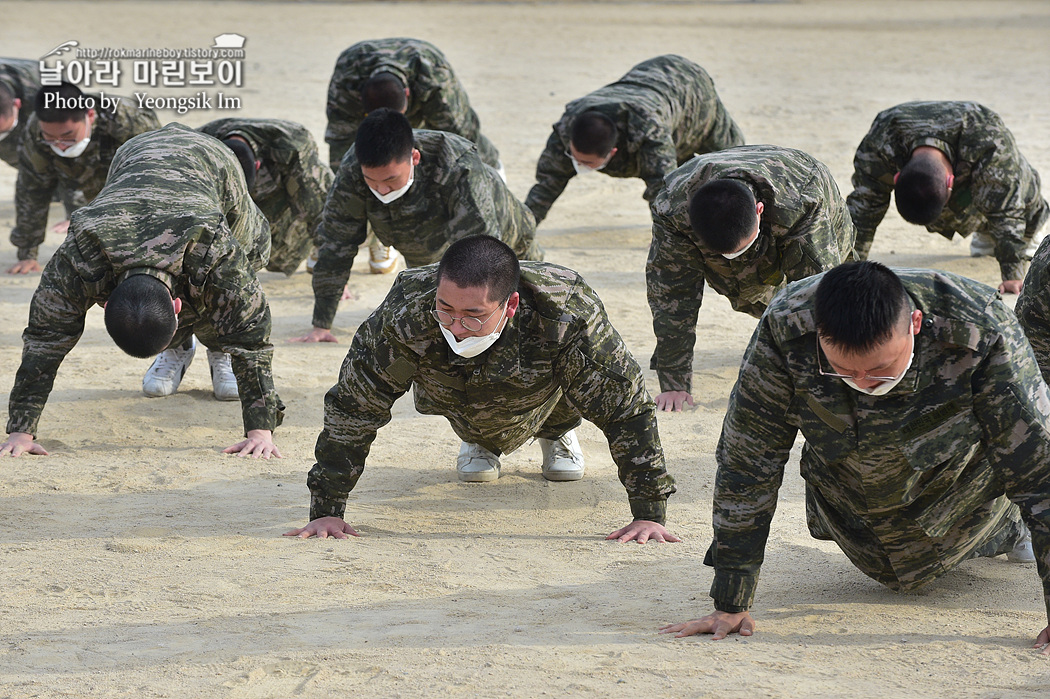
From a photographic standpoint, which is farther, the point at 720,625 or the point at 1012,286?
the point at 1012,286

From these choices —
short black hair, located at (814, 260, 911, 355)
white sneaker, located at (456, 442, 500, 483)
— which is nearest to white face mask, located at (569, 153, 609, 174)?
white sneaker, located at (456, 442, 500, 483)

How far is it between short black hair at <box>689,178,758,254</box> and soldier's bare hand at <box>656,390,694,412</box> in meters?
1.19

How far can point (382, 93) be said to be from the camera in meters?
8.38

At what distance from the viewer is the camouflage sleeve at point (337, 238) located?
676cm

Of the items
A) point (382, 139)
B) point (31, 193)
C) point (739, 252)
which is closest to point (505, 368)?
point (739, 252)

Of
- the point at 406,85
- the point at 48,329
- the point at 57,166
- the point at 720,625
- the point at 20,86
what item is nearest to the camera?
the point at 720,625

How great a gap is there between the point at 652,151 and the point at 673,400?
2230 mm

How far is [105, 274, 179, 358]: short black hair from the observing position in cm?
474

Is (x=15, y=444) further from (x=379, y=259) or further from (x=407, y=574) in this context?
(x=379, y=259)

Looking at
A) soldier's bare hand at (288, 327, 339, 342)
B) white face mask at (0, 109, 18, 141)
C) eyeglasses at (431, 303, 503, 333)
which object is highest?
eyeglasses at (431, 303, 503, 333)

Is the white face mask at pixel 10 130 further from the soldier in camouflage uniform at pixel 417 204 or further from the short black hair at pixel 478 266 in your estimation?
the short black hair at pixel 478 266

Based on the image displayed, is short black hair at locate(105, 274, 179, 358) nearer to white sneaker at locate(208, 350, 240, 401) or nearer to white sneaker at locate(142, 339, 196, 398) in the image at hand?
white sneaker at locate(208, 350, 240, 401)

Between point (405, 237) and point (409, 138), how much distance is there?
0.72 meters

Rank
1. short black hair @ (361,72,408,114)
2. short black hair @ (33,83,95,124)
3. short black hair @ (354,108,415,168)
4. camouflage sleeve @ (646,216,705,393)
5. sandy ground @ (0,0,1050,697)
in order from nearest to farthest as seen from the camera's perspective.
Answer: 1. sandy ground @ (0,0,1050,697)
2. camouflage sleeve @ (646,216,705,393)
3. short black hair @ (354,108,415,168)
4. short black hair @ (33,83,95,124)
5. short black hair @ (361,72,408,114)
